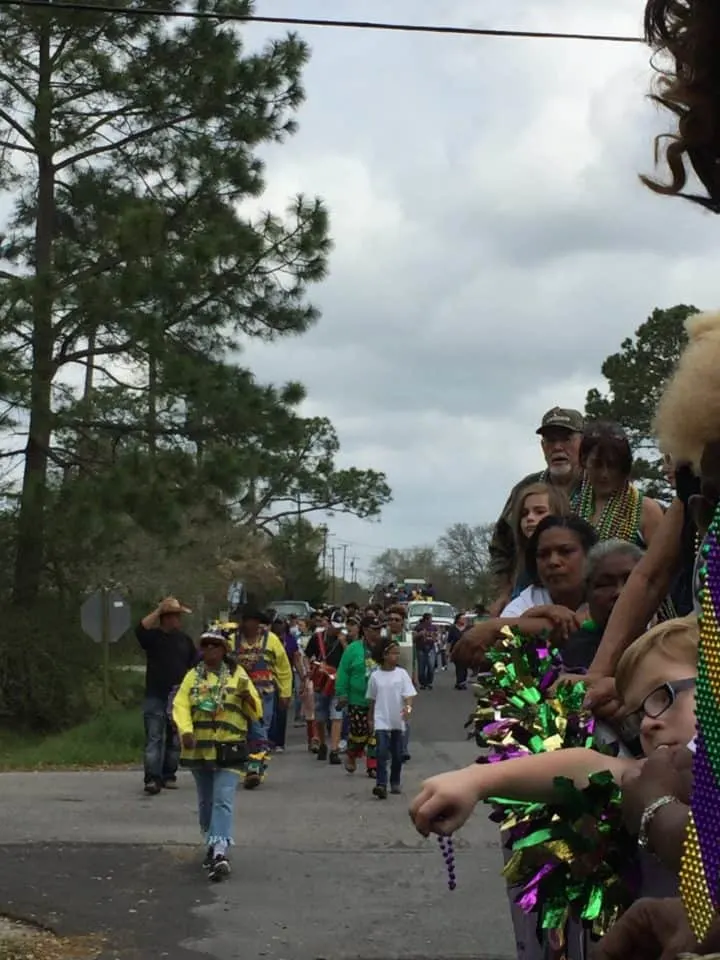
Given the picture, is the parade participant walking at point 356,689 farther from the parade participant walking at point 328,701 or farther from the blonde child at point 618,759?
the blonde child at point 618,759

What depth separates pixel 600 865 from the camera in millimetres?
2359

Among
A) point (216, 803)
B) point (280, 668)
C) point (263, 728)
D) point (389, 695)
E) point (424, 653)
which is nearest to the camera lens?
point (216, 803)

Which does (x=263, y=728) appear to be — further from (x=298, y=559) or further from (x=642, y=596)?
(x=298, y=559)

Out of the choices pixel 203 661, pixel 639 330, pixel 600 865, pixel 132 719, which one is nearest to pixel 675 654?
pixel 600 865

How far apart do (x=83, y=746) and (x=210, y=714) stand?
815 cm

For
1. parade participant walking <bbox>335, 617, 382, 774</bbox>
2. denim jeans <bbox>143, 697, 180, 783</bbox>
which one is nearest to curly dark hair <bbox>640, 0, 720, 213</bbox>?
denim jeans <bbox>143, 697, 180, 783</bbox>

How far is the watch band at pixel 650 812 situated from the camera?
189 cm

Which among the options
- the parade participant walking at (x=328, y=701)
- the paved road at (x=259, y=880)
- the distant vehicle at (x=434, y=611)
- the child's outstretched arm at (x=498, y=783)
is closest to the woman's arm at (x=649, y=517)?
the child's outstretched arm at (x=498, y=783)

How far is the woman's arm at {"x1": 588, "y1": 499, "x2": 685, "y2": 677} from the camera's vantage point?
9.59 feet

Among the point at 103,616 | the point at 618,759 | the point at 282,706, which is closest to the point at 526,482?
the point at 618,759

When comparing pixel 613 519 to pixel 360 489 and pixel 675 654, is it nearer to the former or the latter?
pixel 675 654

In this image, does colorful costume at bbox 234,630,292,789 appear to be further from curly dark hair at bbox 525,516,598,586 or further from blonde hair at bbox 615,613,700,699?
blonde hair at bbox 615,613,700,699

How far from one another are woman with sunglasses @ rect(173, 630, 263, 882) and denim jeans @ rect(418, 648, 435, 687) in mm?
23707

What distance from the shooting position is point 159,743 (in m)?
13.4
